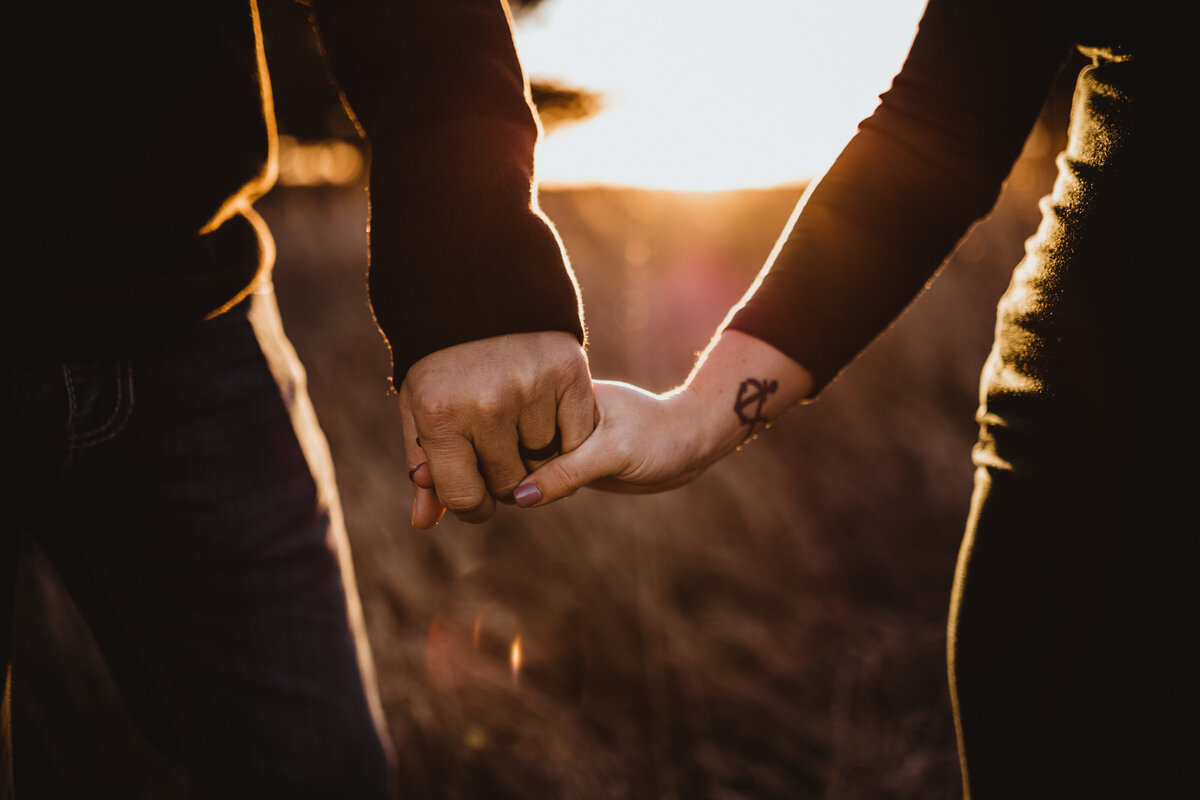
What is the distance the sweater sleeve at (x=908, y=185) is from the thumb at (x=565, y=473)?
0.35 m

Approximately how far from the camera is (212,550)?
1.09 meters

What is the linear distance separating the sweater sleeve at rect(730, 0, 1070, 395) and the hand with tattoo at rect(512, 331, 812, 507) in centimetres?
5


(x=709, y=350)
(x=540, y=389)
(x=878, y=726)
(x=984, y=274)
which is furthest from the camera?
(x=984, y=274)

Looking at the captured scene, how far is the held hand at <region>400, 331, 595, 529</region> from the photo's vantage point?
779mm

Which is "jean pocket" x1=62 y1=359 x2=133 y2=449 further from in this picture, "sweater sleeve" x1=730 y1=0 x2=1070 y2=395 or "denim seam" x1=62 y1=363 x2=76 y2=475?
"sweater sleeve" x1=730 y1=0 x2=1070 y2=395

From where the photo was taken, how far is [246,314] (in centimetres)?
115

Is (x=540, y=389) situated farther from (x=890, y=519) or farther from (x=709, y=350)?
(x=890, y=519)

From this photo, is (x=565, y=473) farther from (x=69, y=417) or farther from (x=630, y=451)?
(x=69, y=417)

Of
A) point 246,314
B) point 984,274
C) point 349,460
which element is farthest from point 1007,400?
point 984,274

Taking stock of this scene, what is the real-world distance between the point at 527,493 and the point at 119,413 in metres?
0.69

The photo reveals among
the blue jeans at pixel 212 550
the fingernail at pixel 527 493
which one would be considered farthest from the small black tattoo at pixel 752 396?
the blue jeans at pixel 212 550

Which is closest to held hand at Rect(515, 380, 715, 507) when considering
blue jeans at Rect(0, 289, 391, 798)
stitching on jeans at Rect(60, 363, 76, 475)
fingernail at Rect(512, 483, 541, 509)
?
fingernail at Rect(512, 483, 541, 509)

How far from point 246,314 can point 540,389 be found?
0.70m

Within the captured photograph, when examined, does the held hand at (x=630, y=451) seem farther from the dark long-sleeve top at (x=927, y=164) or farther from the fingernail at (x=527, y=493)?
the dark long-sleeve top at (x=927, y=164)
